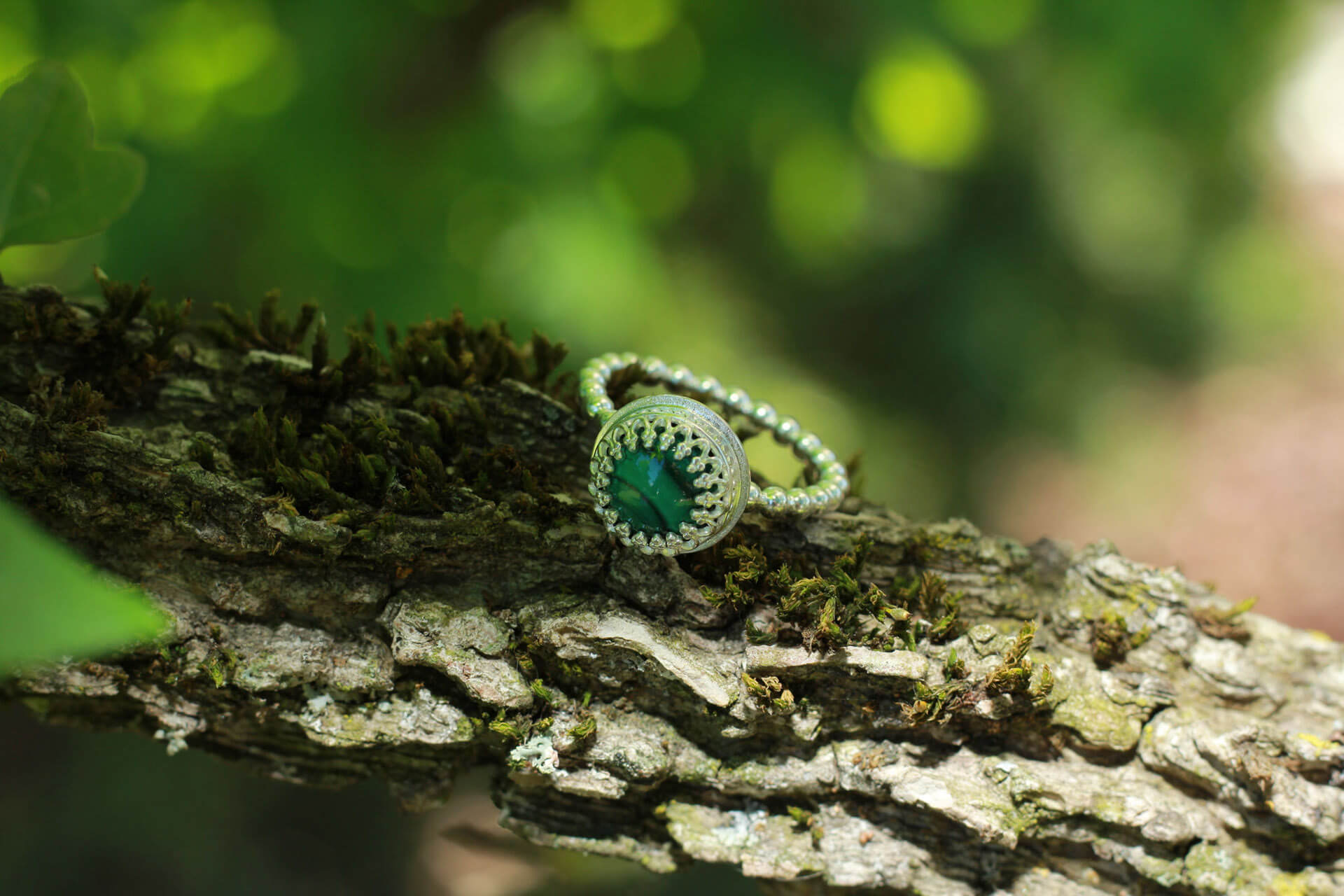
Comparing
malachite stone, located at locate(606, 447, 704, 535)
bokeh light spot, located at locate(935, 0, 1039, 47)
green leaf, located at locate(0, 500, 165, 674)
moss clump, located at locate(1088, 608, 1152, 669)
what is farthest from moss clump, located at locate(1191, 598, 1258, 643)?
bokeh light spot, located at locate(935, 0, 1039, 47)

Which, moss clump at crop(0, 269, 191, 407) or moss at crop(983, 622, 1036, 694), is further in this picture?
moss clump at crop(0, 269, 191, 407)

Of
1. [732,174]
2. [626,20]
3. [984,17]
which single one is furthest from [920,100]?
[626,20]

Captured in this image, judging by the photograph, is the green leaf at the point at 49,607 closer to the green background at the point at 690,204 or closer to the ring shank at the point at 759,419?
the ring shank at the point at 759,419

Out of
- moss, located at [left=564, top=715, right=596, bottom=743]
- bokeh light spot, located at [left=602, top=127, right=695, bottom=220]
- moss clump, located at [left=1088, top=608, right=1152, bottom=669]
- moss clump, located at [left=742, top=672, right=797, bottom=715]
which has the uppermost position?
bokeh light spot, located at [left=602, top=127, right=695, bottom=220]

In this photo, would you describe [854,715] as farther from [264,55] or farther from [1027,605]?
[264,55]

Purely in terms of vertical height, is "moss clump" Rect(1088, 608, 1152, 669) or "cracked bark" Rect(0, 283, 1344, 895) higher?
"moss clump" Rect(1088, 608, 1152, 669)

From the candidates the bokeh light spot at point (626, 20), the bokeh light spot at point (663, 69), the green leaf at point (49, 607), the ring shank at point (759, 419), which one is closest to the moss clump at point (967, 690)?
the ring shank at point (759, 419)

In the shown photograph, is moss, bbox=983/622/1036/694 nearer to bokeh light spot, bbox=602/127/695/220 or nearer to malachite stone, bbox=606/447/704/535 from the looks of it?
malachite stone, bbox=606/447/704/535
